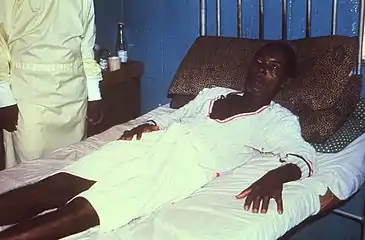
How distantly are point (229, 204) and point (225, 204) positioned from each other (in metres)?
0.01

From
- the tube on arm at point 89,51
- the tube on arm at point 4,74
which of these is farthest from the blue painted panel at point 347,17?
the tube on arm at point 4,74

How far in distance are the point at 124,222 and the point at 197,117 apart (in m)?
0.62

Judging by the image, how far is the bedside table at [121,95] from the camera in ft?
9.85

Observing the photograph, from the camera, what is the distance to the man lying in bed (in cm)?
155

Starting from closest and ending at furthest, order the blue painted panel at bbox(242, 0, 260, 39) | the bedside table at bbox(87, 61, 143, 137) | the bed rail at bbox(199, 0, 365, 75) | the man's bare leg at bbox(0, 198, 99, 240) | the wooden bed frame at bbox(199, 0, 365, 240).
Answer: the man's bare leg at bbox(0, 198, 99, 240)
the wooden bed frame at bbox(199, 0, 365, 240)
the bed rail at bbox(199, 0, 365, 75)
the blue painted panel at bbox(242, 0, 260, 39)
the bedside table at bbox(87, 61, 143, 137)

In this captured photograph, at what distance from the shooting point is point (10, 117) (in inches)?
90.0

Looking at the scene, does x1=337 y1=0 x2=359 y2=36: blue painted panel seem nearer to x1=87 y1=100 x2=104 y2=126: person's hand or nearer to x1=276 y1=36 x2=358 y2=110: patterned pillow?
x1=276 y1=36 x2=358 y2=110: patterned pillow

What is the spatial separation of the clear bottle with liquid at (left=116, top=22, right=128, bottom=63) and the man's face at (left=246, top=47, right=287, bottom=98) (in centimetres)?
121

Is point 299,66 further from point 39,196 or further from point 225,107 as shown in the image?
point 39,196

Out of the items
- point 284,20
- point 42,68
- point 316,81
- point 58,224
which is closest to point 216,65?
point 284,20

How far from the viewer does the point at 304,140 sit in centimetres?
199

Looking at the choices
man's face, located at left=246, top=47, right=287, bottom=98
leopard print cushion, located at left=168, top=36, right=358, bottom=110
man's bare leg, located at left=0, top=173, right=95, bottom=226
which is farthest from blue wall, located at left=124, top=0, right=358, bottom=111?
man's bare leg, located at left=0, top=173, right=95, bottom=226

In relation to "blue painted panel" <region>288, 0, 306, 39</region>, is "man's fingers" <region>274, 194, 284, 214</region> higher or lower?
lower

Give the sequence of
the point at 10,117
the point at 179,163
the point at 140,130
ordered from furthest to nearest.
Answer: the point at 10,117 → the point at 140,130 → the point at 179,163
